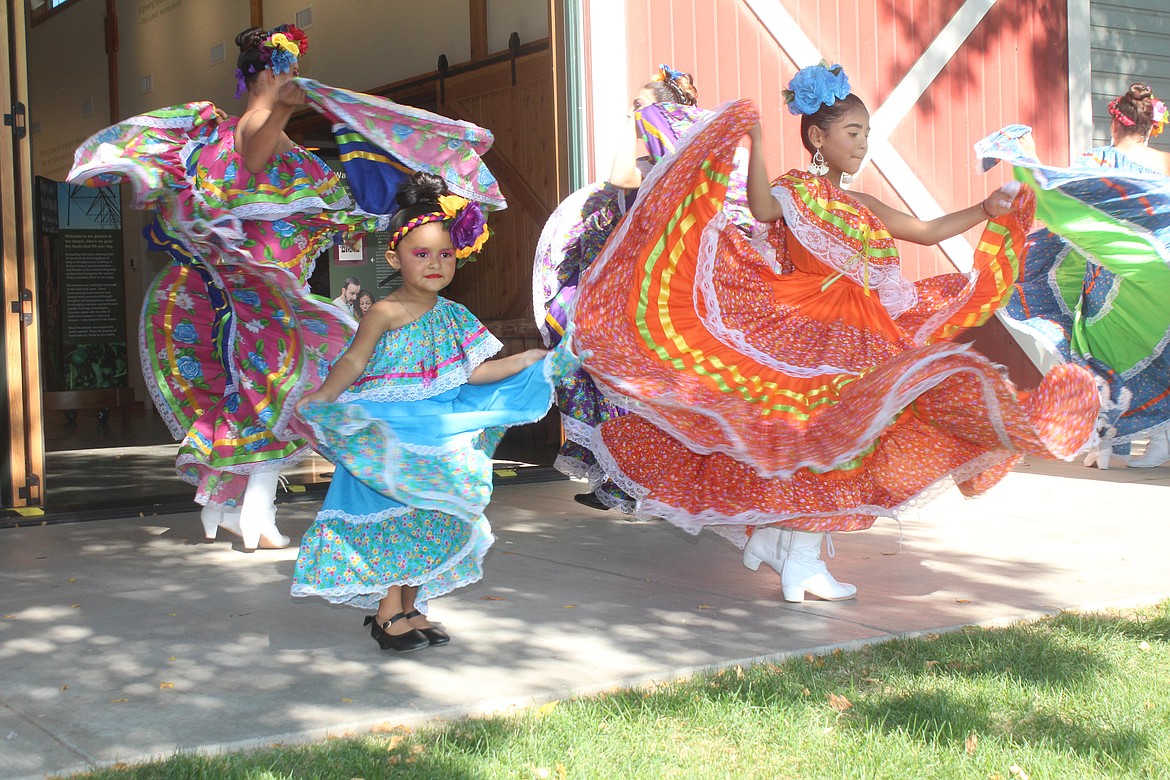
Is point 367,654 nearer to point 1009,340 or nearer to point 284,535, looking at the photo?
point 284,535

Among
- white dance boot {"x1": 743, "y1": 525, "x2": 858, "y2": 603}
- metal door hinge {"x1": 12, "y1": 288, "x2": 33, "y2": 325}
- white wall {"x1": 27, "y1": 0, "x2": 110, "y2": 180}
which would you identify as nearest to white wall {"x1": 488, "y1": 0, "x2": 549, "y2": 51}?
metal door hinge {"x1": 12, "y1": 288, "x2": 33, "y2": 325}

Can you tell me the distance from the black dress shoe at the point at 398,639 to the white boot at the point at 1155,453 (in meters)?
5.08

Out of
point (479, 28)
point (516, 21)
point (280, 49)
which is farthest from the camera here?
point (479, 28)

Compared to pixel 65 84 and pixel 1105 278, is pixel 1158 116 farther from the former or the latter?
pixel 65 84

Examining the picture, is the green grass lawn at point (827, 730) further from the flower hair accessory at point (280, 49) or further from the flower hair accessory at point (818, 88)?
the flower hair accessory at point (280, 49)

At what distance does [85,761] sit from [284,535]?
2854 millimetres

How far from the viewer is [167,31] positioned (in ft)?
50.3

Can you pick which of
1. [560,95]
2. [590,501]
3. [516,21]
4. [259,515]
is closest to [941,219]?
[590,501]

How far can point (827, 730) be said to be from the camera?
2.72m

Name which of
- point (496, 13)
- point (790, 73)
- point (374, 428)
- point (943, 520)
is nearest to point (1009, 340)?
point (790, 73)

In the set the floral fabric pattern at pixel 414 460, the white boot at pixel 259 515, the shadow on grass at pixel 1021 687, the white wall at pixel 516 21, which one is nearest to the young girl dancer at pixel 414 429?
the floral fabric pattern at pixel 414 460

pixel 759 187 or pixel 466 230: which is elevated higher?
pixel 759 187

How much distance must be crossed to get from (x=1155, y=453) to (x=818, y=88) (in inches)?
163

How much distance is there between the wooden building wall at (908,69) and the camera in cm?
724
